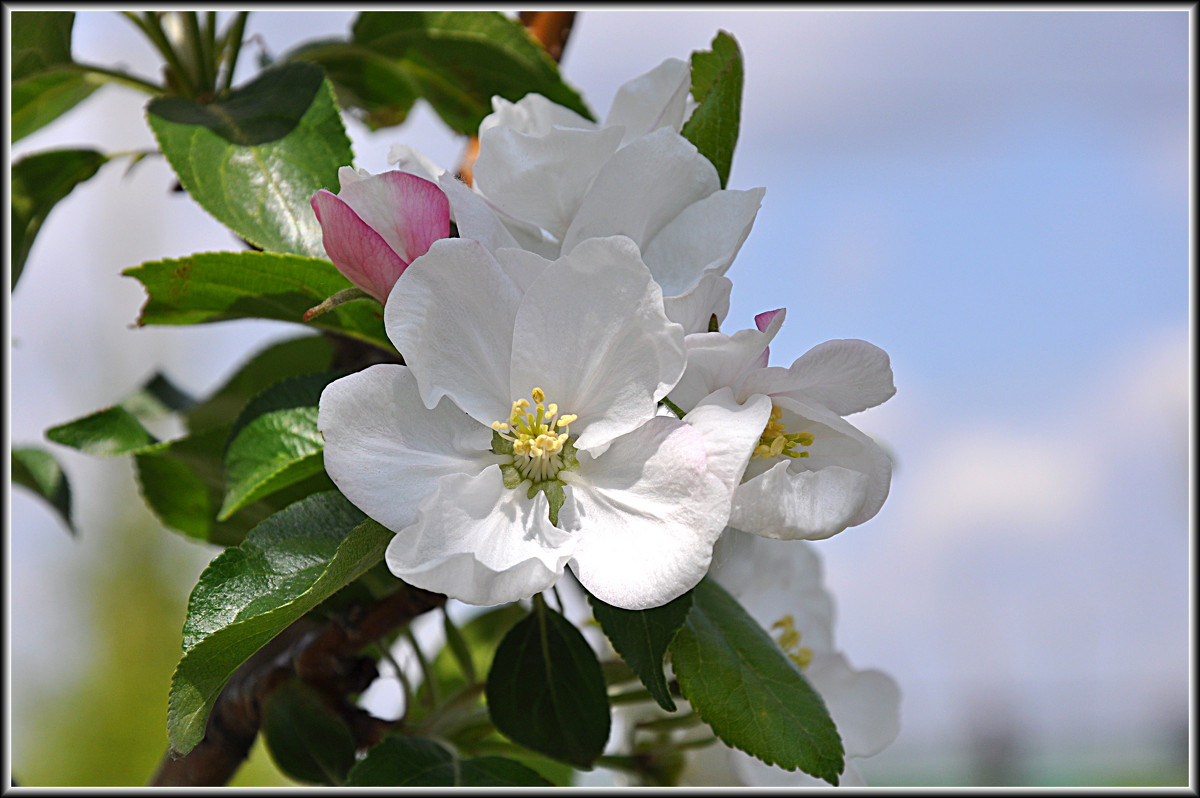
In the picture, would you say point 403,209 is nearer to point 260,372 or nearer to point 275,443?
point 275,443

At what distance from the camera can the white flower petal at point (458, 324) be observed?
0.39m

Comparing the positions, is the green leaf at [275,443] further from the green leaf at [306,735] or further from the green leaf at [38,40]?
the green leaf at [38,40]

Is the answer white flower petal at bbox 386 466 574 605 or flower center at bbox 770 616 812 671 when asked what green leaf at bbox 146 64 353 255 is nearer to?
white flower petal at bbox 386 466 574 605

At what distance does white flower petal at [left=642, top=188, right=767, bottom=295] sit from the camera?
17.2 inches

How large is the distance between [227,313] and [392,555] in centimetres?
29

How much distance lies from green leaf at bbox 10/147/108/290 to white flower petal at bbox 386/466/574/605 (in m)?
0.58

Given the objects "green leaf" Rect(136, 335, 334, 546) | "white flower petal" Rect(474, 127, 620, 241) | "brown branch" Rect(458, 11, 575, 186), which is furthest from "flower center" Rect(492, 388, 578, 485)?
"brown branch" Rect(458, 11, 575, 186)

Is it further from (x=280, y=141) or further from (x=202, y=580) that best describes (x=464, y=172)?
(x=202, y=580)

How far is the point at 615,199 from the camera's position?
1.47 ft

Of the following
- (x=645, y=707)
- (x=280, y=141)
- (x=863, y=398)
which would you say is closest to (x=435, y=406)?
(x=863, y=398)

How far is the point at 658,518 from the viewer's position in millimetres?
382

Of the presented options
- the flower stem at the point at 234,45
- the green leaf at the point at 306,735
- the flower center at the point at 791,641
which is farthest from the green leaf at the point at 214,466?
the flower center at the point at 791,641

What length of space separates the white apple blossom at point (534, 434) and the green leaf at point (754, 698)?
0.14 m

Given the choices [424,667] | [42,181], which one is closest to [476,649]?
[424,667]
